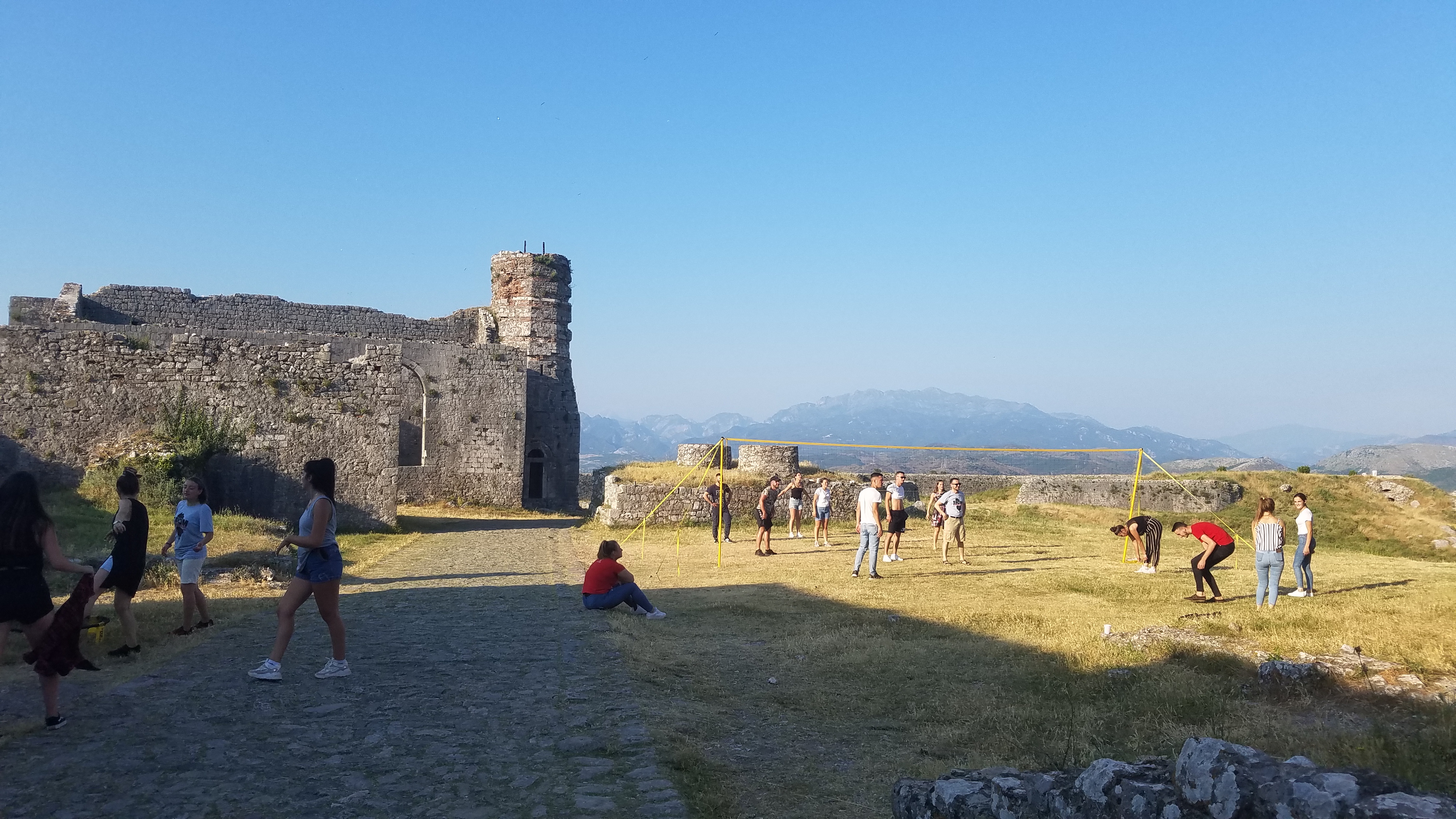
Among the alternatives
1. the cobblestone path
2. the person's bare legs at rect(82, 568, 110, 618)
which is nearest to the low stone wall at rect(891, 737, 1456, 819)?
the cobblestone path

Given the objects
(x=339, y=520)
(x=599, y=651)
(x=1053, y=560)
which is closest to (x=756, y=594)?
(x=599, y=651)

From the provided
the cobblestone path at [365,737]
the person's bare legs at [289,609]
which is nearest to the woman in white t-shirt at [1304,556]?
the cobblestone path at [365,737]

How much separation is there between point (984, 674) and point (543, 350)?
27.7 m

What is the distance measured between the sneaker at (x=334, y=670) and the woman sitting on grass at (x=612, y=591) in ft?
12.9

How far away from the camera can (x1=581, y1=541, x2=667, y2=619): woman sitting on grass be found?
37.1 ft

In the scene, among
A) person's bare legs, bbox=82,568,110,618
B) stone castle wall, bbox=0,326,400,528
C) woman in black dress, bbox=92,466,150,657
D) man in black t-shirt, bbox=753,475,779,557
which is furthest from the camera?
stone castle wall, bbox=0,326,400,528

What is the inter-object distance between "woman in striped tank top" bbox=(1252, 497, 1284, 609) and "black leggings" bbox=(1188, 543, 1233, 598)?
0.51m

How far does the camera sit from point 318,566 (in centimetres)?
749

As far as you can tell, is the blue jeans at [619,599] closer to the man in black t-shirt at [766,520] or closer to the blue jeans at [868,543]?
the blue jeans at [868,543]

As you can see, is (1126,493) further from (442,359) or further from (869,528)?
(442,359)

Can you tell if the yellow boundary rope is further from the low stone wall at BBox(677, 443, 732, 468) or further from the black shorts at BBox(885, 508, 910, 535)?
the black shorts at BBox(885, 508, 910, 535)

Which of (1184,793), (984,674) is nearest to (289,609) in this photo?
(984,674)

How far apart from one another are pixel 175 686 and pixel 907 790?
5592 mm

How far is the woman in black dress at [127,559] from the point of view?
26.8ft
